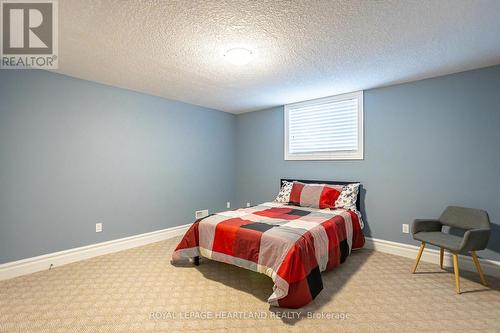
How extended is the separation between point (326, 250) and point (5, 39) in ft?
11.7

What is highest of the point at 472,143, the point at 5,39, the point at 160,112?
the point at 5,39

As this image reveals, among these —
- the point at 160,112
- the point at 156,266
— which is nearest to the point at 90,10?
the point at 160,112

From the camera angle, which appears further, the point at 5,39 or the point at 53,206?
the point at 53,206

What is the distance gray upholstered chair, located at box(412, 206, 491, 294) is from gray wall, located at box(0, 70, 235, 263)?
338 cm

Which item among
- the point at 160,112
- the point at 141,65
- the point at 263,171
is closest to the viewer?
the point at 141,65

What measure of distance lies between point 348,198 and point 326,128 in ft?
3.98

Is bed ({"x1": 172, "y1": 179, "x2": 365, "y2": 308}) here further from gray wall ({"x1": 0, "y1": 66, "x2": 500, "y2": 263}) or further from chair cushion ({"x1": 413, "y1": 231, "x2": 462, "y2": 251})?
gray wall ({"x1": 0, "y1": 66, "x2": 500, "y2": 263})

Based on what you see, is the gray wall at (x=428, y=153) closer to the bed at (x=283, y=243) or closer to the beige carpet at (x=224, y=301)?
the bed at (x=283, y=243)

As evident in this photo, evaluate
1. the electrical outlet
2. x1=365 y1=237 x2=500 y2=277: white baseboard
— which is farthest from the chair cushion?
the electrical outlet

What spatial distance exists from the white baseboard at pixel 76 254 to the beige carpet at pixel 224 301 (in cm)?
12

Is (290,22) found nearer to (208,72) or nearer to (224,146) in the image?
(208,72)

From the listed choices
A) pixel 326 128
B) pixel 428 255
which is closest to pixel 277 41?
pixel 326 128

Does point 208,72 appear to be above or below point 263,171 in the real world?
above

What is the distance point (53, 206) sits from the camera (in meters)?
2.75
